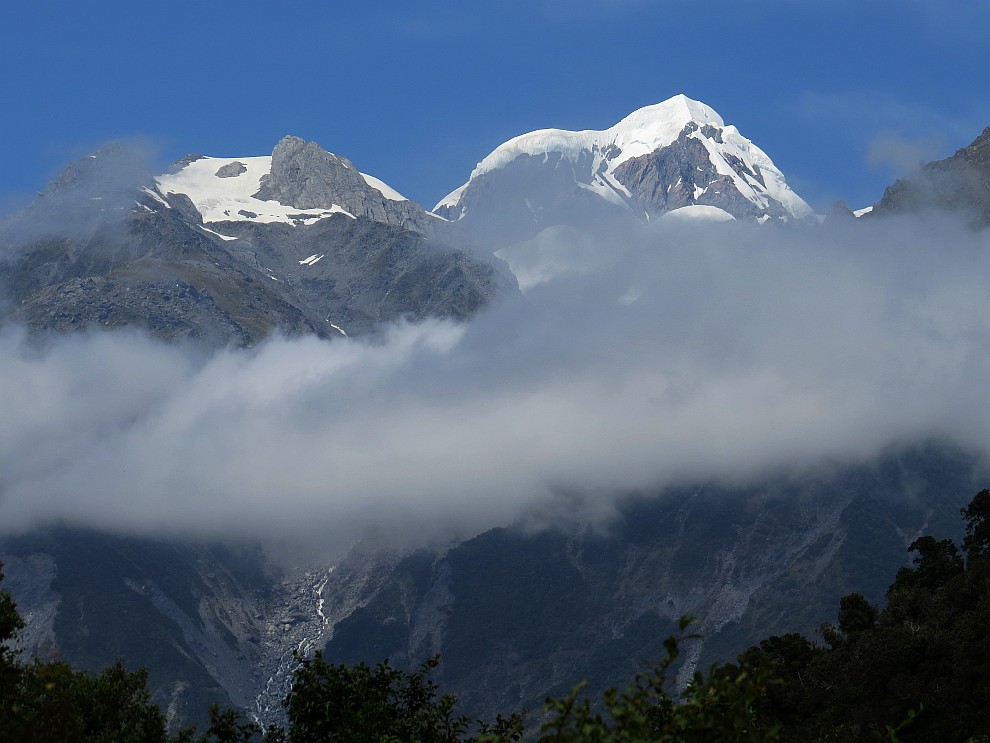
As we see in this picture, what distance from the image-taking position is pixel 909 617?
193m

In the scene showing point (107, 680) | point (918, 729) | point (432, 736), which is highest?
point (107, 680)

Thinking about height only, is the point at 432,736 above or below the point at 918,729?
above

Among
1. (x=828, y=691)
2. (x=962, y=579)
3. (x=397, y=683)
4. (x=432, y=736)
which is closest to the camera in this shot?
(x=432, y=736)

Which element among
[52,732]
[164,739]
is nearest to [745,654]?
[164,739]

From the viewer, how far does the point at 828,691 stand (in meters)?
174

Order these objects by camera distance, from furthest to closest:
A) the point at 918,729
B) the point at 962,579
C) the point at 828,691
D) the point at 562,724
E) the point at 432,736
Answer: the point at 962,579
the point at 828,691
the point at 918,729
the point at 432,736
the point at 562,724

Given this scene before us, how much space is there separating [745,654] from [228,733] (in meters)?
117

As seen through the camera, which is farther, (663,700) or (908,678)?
(908,678)

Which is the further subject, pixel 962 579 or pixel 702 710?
pixel 962 579

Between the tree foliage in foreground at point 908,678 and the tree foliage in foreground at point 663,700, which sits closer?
the tree foliage in foreground at point 663,700

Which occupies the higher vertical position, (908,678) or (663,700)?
(663,700)

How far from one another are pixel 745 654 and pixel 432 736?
400 ft

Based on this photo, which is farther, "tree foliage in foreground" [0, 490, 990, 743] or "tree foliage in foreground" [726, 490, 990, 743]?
"tree foliage in foreground" [726, 490, 990, 743]

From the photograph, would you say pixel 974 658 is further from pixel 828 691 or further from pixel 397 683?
pixel 397 683
